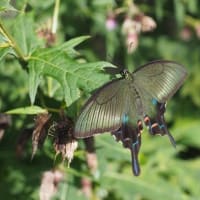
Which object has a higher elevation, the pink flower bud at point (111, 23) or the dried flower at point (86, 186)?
the pink flower bud at point (111, 23)

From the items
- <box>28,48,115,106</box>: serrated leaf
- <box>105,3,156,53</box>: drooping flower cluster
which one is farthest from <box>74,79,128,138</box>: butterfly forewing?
<box>105,3,156,53</box>: drooping flower cluster

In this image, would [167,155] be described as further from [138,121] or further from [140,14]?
[138,121]

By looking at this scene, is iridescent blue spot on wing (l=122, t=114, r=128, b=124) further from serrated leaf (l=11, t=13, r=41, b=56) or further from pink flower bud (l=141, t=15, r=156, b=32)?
pink flower bud (l=141, t=15, r=156, b=32)

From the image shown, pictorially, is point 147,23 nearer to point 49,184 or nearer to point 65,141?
point 49,184

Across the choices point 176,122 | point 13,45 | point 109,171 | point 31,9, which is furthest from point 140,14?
point 176,122

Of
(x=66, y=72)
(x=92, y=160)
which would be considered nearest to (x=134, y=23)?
(x=92, y=160)

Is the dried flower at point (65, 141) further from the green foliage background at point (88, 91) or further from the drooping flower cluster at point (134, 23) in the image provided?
the drooping flower cluster at point (134, 23)

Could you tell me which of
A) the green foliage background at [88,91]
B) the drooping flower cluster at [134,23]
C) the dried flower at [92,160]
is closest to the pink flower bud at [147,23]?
the drooping flower cluster at [134,23]
